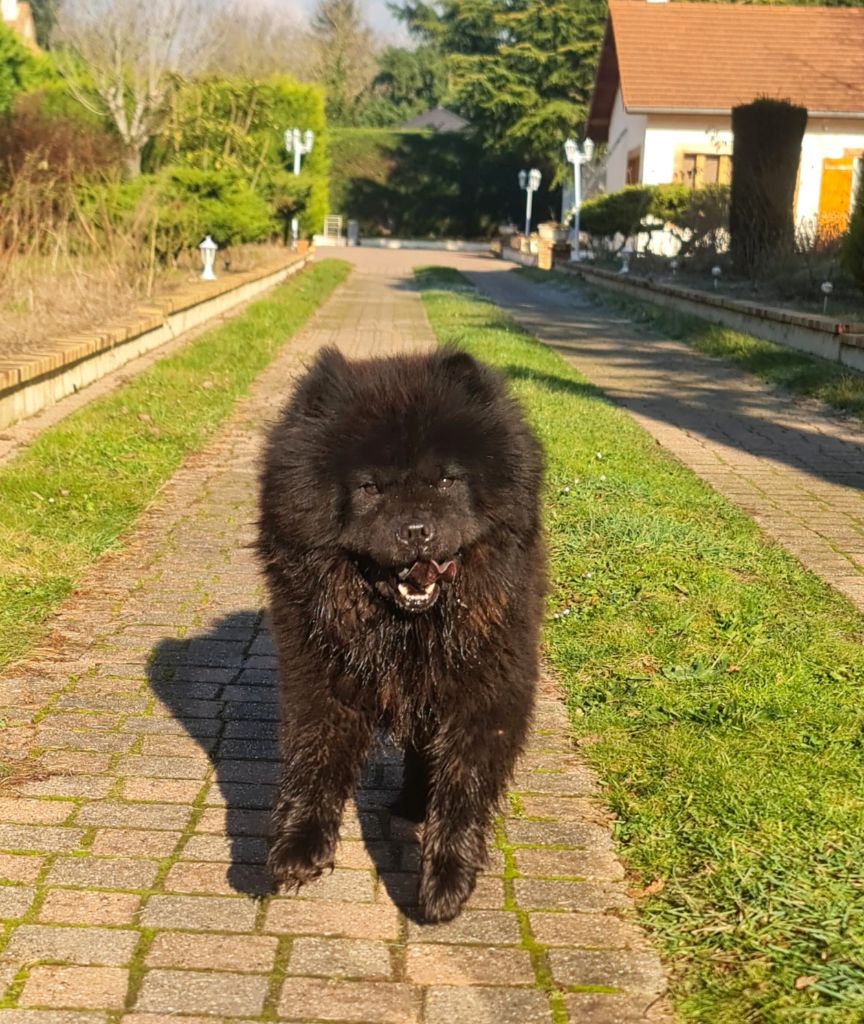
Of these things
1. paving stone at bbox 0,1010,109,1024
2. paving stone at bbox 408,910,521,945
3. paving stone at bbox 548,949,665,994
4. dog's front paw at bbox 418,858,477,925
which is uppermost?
dog's front paw at bbox 418,858,477,925

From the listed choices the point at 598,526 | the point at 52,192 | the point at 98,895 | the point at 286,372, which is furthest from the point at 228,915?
the point at 52,192

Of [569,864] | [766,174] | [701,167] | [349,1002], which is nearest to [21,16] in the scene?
[701,167]

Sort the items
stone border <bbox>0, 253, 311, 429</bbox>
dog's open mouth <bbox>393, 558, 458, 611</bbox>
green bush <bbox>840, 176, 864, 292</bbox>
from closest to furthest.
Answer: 1. dog's open mouth <bbox>393, 558, 458, 611</bbox>
2. stone border <bbox>0, 253, 311, 429</bbox>
3. green bush <bbox>840, 176, 864, 292</bbox>

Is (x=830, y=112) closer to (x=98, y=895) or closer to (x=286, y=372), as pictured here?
(x=286, y=372)

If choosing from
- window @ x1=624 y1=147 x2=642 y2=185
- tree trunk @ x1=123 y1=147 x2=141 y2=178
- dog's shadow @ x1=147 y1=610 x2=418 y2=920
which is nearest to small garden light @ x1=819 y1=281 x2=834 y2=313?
dog's shadow @ x1=147 y1=610 x2=418 y2=920

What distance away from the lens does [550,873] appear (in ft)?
11.6

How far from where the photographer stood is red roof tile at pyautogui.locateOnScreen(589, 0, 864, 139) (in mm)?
36375

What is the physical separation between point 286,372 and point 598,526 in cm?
757

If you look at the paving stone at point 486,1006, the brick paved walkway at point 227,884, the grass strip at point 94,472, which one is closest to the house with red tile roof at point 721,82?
the grass strip at point 94,472

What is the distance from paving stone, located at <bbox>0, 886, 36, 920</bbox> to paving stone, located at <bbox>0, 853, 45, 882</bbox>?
6cm

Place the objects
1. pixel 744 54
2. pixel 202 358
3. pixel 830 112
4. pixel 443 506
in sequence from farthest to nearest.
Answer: pixel 744 54 → pixel 830 112 → pixel 202 358 → pixel 443 506

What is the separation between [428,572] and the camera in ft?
9.75

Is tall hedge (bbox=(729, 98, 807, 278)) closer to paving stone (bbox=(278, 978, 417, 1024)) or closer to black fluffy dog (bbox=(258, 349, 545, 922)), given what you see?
black fluffy dog (bbox=(258, 349, 545, 922))

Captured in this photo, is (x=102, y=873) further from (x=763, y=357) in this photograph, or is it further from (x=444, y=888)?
(x=763, y=357)
